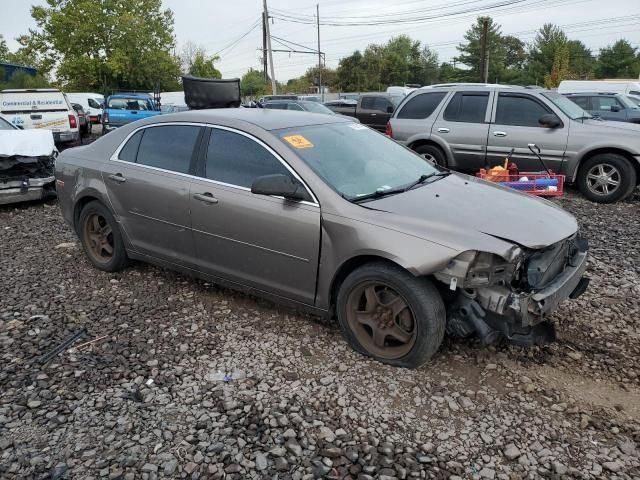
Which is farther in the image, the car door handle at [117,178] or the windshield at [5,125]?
the windshield at [5,125]

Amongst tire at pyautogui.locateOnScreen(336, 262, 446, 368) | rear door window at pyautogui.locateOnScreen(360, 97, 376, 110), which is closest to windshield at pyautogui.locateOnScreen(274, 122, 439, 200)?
tire at pyautogui.locateOnScreen(336, 262, 446, 368)

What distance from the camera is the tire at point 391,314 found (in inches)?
125

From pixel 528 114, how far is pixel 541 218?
221 inches

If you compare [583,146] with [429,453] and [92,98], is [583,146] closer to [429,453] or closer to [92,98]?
[429,453]

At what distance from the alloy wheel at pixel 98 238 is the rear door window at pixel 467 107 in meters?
6.18

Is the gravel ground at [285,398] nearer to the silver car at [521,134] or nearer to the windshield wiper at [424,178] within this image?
the windshield wiper at [424,178]

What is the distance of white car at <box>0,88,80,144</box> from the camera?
45.1ft

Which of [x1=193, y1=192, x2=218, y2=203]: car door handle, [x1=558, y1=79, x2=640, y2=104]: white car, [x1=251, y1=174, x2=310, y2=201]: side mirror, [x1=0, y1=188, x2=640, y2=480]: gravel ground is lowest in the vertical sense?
[x1=0, y1=188, x2=640, y2=480]: gravel ground

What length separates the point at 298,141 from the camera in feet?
12.8

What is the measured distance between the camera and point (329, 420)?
2947 mm

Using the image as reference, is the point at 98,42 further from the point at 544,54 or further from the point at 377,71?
the point at 544,54

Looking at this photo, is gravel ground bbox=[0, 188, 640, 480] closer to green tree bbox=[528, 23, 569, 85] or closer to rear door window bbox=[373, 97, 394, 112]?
rear door window bbox=[373, 97, 394, 112]

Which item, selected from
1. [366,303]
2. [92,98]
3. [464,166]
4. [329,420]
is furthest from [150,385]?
[92,98]

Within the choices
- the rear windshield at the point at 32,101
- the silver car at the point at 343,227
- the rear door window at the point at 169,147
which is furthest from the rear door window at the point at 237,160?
the rear windshield at the point at 32,101
